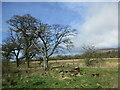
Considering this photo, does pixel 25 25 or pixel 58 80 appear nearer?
pixel 58 80

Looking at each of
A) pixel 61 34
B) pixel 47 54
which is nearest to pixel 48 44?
pixel 47 54

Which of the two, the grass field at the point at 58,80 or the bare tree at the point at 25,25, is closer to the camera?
the grass field at the point at 58,80

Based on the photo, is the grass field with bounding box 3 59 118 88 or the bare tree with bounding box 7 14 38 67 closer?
the grass field with bounding box 3 59 118 88

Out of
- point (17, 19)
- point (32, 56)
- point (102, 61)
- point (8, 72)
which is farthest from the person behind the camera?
point (32, 56)

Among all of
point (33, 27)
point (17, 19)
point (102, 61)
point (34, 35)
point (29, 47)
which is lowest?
point (102, 61)

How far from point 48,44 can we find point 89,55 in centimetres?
758

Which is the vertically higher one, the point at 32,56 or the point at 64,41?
the point at 64,41

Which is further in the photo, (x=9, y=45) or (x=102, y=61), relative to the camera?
(x=9, y=45)

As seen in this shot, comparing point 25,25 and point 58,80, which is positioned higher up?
point 25,25

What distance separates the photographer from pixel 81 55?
19188mm

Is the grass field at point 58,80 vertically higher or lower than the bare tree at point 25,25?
lower

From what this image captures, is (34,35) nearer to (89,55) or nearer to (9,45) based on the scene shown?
(9,45)

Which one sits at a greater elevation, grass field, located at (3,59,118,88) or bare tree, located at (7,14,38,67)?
bare tree, located at (7,14,38,67)

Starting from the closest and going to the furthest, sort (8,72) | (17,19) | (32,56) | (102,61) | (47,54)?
(8,72)
(17,19)
(102,61)
(47,54)
(32,56)
